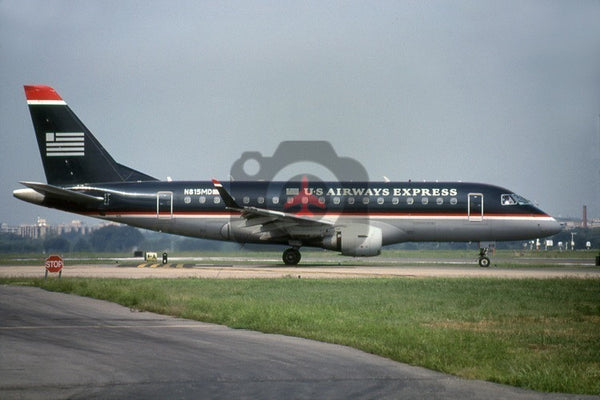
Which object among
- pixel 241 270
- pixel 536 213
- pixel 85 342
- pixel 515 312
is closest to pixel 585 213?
pixel 536 213

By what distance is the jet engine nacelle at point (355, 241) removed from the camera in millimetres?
36688

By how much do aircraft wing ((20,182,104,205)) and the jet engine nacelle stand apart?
39.1ft

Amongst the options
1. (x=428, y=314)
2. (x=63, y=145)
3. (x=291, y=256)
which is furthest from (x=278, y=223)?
(x=428, y=314)

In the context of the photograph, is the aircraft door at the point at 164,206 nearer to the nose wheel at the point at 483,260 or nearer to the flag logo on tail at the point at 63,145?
the flag logo on tail at the point at 63,145

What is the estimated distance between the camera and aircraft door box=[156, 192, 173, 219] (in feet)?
127

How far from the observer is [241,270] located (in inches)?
1411

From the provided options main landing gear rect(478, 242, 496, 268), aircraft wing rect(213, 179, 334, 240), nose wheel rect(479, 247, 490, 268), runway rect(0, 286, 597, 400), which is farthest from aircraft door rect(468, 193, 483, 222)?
runway rect(0, 286, 597, 400)

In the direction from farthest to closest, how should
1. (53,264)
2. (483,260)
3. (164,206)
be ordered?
(483,260), (164,206), (53,264)

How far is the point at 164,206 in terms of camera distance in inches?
1524

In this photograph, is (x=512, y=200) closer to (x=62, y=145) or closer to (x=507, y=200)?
(x=507, y=200)

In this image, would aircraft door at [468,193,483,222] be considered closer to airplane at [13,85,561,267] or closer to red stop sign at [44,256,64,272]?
airplane at [13,85,561,267]

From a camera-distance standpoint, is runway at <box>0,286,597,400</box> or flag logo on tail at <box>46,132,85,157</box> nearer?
runway at <box>0,286,597,400</box>

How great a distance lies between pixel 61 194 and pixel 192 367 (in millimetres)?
27744

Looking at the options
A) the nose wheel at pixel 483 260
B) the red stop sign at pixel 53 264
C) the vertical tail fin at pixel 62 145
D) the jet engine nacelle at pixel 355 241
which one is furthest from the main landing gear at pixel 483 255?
the red stop sign at pixel 53 264
